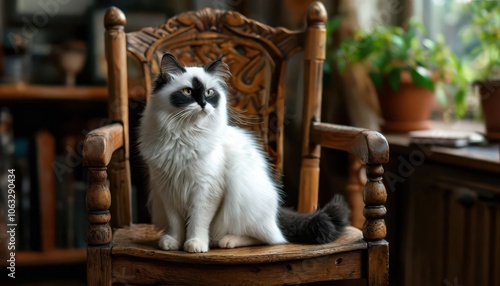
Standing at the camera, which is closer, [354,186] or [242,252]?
[242,252]

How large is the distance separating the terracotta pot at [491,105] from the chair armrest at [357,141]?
1.77ft

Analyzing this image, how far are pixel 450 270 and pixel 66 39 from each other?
1486 millimetres

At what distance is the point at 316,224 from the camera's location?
1194mm

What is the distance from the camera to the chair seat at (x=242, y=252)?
1.10 metres

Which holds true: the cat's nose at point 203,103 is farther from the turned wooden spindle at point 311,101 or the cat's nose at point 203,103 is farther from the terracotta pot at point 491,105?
the terracotta pot at point 491,105

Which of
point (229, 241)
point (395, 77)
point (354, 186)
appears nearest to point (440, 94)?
point (395, 77)

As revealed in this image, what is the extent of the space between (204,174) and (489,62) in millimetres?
1078

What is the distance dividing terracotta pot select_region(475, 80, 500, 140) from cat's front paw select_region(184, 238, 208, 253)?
953 millimetres

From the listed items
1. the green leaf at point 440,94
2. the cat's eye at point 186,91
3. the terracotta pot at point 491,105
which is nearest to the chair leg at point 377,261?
the cat's eye at point 186,91

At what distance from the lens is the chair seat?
1.10 m

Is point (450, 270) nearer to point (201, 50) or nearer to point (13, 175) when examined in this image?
point (201, 50)

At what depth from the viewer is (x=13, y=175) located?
194cm

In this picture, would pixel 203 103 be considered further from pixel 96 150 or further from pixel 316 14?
pixel 316 14

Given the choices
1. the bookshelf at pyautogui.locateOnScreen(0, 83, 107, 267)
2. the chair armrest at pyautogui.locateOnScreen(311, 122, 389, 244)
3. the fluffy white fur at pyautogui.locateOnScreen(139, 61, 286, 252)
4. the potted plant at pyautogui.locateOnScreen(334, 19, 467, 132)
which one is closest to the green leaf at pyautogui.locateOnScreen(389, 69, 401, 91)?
the potted plant at pyautogui.locateOnScreen(334, 19, 467, 132)
